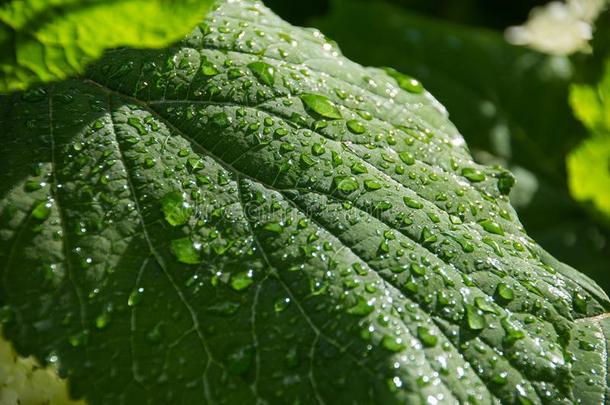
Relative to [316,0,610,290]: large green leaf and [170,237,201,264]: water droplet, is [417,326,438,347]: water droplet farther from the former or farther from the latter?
[316,0,610,290]: large green leaf

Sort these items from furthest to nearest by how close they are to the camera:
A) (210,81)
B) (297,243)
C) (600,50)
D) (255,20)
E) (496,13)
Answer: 1. (496,13)
2. (600,50)
3. (255,20)
4. (210,81)
5. (297,243)

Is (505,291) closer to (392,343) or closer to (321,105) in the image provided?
(392,343)

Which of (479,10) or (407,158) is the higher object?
(407,158)

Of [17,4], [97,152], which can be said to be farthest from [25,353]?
[17,4]

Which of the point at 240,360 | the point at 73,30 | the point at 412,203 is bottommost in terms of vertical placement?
the point at 240,360

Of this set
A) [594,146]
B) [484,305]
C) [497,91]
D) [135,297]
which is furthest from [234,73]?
[497,91]

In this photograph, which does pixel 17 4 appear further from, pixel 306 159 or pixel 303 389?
pixel 303 389

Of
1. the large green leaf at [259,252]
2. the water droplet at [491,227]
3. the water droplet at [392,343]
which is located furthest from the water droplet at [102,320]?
the water droplet at [491,227]

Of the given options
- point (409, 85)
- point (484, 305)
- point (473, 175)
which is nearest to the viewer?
point (484, 305)
